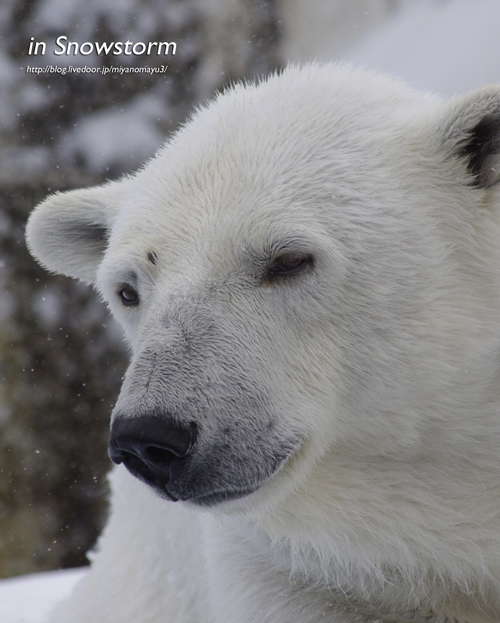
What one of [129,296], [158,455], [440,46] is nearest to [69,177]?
[129,296]

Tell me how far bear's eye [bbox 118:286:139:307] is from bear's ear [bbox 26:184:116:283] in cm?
49

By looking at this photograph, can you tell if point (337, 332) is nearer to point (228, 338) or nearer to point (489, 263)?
point (228, 338)

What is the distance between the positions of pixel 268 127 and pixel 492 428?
4.06ft

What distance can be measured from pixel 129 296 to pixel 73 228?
2.31ft

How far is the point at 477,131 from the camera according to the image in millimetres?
2348

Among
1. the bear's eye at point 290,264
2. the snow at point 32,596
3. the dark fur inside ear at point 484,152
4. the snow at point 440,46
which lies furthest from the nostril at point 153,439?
the snow at point 440,46

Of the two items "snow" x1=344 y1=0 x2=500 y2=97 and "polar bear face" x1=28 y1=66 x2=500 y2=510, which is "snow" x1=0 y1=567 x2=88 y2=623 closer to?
"polar bear face" x1=28 y1=66 x2=500 y2=510

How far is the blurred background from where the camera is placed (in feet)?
29.9

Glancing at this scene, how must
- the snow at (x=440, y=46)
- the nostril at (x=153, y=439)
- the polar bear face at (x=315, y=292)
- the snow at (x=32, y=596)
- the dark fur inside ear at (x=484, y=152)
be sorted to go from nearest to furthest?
the nostril at (x=153, y=439) → the polar bear face at (x=315, y=292) → the dark fur inside ear at (x=484, y=152) → the snow at (x=32, y=596) → the snow at (x=440, y=46)

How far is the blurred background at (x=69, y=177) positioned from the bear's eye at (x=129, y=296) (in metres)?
6.71

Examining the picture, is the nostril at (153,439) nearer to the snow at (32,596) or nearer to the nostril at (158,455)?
the nostril at (158,455)

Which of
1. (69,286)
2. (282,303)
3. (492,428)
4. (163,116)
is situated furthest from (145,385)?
(163,116)

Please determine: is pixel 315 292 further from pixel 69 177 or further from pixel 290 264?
pixel 69 177

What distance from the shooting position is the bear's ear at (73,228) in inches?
120
